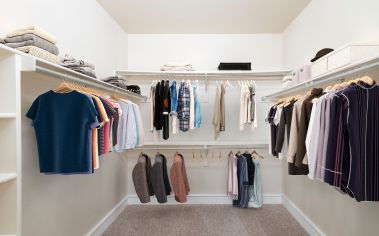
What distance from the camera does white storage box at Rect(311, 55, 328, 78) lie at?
6.11 ft

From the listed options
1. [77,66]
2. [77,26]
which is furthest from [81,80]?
[77,26]

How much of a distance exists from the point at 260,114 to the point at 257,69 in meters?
0.74

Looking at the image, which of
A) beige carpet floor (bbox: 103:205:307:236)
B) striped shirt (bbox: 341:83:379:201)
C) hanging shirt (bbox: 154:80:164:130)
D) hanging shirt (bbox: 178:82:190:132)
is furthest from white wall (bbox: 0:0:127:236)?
striped shirt (bbox: 341:83:379:201)

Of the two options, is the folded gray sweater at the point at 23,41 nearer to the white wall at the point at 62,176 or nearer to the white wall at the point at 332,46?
the white wall at the point at 62,176

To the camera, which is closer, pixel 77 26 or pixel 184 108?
pixel 77 26

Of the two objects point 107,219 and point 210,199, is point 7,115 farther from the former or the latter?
point 210,199

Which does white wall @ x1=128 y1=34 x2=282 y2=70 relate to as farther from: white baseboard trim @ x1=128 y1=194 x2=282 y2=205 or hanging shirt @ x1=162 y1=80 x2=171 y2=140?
white baseboard trim @ x1=128 y1=194 x2=282 y2=205

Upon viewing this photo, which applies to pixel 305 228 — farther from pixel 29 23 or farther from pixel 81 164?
pixel 29 23

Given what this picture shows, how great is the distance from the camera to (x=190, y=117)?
3023 millimetres

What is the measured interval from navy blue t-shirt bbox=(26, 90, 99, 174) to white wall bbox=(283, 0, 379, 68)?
2252 mm

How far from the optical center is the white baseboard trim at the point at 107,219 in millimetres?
2465

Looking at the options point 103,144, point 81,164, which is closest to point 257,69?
point 103,144

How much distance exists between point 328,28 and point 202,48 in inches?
71.1

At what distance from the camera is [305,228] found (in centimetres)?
270
